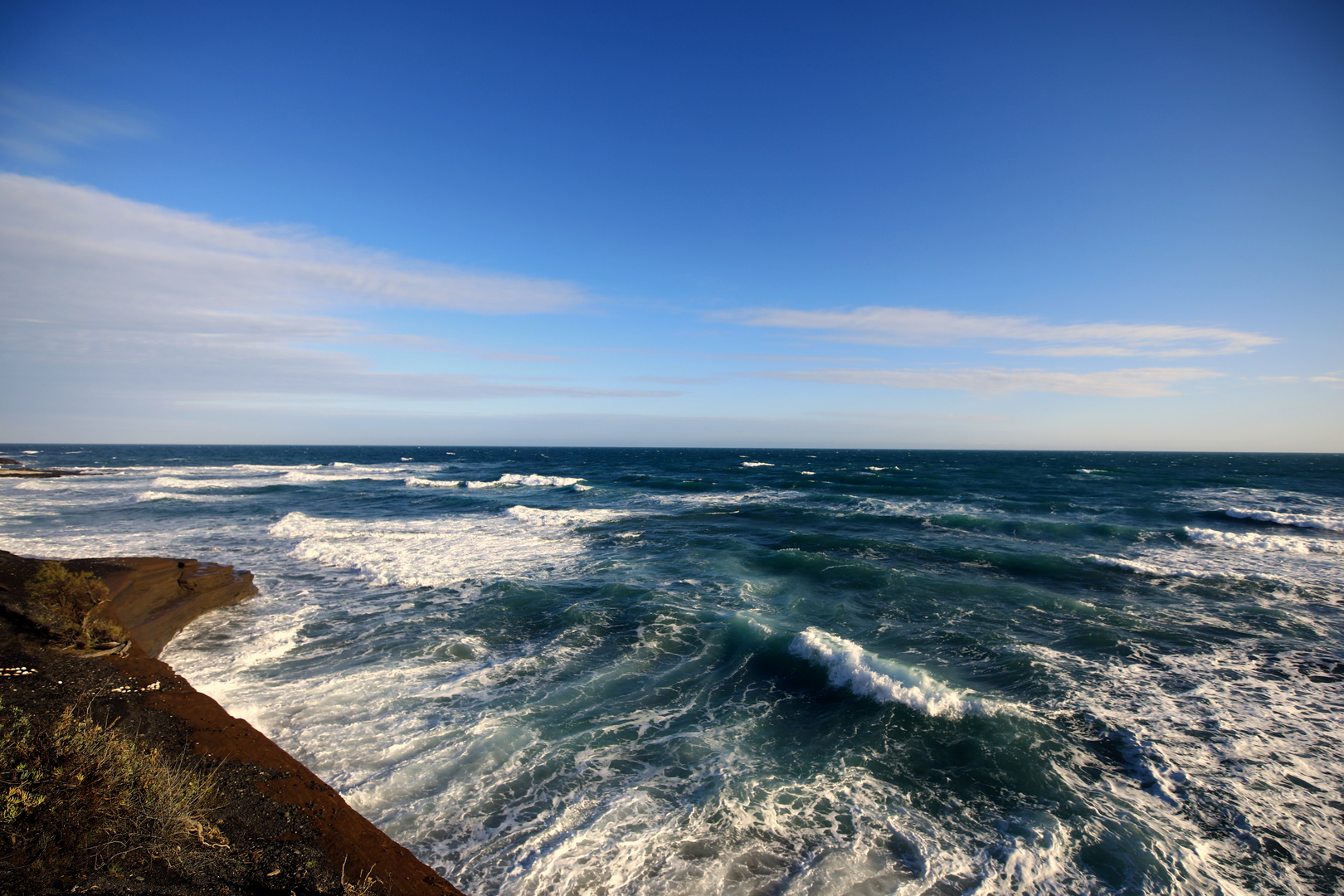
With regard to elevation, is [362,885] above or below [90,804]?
below

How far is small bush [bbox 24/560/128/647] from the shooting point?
810cm

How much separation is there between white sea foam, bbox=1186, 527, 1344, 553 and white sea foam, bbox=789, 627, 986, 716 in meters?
19.5

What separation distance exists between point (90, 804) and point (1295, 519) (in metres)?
39.4

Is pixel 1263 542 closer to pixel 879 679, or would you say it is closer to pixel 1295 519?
pixel 1295 519

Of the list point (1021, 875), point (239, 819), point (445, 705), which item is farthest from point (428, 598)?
point (1021, 875)

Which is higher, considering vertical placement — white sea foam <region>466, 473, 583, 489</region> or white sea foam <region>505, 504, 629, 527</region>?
white sea foam <region>466, 473, 583, 489</region>

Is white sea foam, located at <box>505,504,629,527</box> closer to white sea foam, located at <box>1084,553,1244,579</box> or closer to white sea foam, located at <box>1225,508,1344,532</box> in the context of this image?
white sea foam, located at <box>1084,553,1244,579</box>

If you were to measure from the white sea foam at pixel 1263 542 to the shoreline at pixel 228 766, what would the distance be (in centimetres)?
2770

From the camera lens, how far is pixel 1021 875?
5.46 meters

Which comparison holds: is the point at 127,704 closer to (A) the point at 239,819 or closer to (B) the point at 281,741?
(B) the point at 281,741

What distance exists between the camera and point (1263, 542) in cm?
2091

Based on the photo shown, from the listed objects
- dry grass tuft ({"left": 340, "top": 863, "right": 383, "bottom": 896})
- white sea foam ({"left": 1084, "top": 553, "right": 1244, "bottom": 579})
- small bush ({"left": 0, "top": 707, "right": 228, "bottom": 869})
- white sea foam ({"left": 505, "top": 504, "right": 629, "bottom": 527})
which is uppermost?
small bush ({"left": 0, "top": 707, "right": 228, "bottom": 869})

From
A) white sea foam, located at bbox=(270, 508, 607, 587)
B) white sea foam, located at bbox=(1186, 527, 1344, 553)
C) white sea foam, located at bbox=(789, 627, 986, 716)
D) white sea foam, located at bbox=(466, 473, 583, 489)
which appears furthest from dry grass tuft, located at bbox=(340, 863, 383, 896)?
white sea foam, located at bbox=(466, 473, 583, 489)

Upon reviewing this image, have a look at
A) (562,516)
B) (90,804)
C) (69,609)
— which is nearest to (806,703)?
(90,804)
